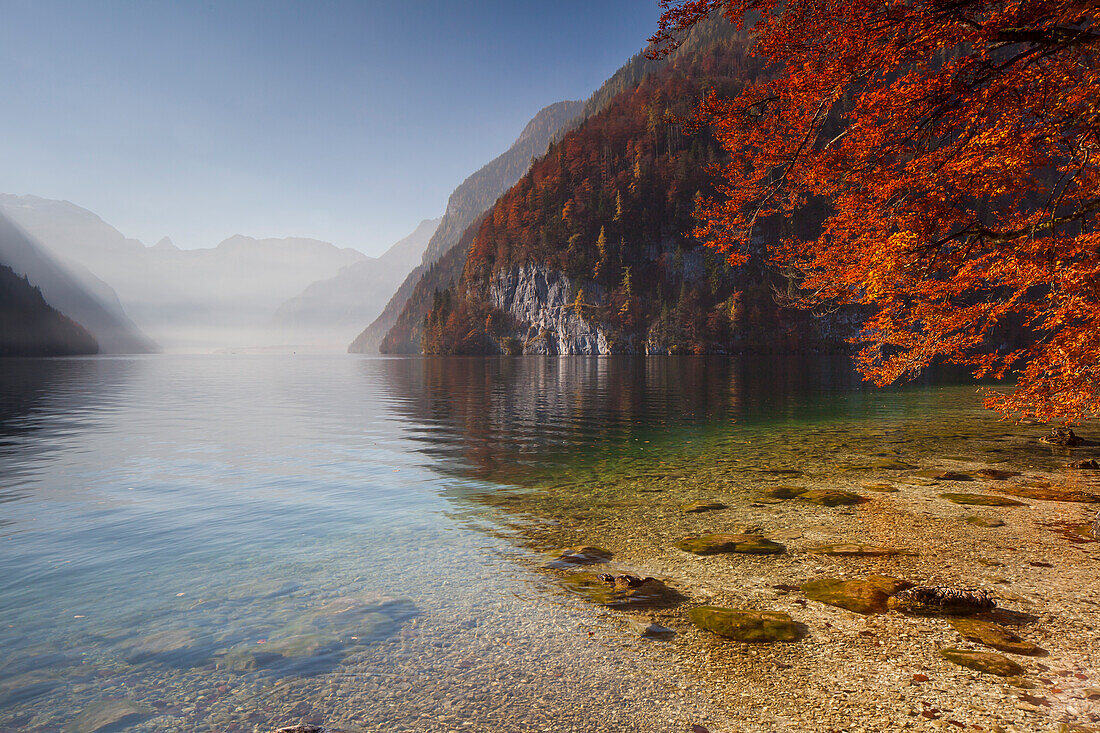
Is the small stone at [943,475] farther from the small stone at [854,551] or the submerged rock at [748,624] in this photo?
the submerged rock at [748,624]

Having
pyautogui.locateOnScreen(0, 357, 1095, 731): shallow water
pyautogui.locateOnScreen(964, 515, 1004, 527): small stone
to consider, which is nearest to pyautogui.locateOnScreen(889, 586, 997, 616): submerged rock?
pyautogui.locateOnScreen(0, 357, 1095, 731): shallow water

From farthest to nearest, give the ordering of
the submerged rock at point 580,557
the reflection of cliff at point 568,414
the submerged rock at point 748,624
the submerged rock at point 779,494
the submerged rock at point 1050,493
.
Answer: the reflection of cliff at point 568,414 < the submerged rock at point 779,494 < the submerged rock at point 1050,493 < the submerged rock at point 580,557 < the submerged rock at point 748,624

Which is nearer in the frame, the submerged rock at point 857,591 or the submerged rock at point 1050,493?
the submerged rock at point 857,591

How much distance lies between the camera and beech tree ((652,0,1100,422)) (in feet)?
31.8

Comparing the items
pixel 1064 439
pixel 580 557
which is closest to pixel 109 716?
pixel 580 557

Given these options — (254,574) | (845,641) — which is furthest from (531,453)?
(845,641)

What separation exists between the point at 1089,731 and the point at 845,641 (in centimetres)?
233

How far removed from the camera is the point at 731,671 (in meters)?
6.41

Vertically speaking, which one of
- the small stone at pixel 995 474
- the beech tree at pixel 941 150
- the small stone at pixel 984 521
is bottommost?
the small stone at pixel 995 474

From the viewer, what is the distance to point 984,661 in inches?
249

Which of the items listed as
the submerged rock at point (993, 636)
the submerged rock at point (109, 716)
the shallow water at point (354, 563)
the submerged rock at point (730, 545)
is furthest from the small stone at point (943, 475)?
the submerged rock at point (109, 716)

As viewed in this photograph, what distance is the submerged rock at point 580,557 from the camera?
10.5 metres

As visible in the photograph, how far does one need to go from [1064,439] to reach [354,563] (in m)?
27.2

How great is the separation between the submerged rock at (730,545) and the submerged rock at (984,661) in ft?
13.3
